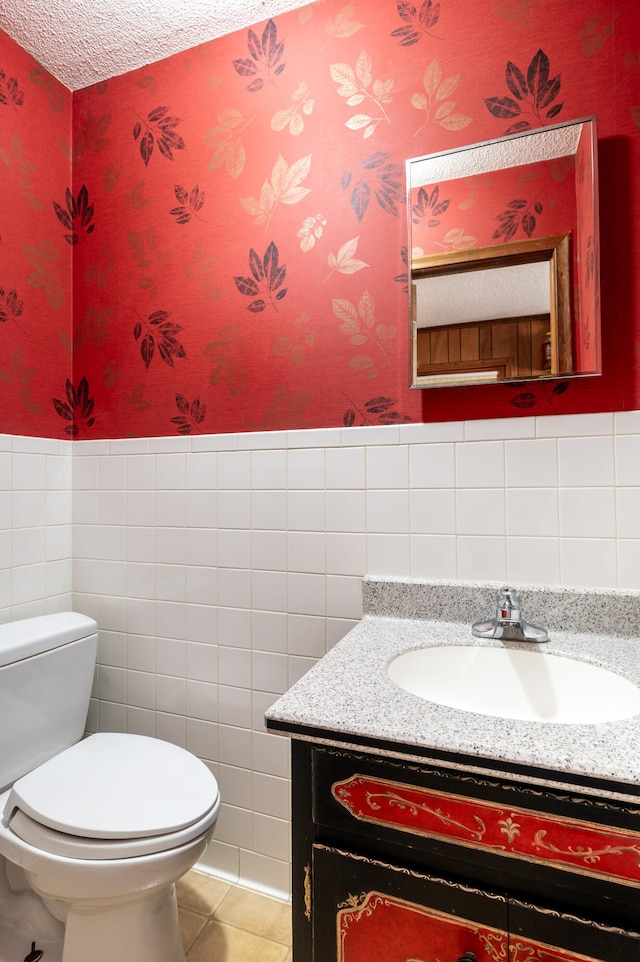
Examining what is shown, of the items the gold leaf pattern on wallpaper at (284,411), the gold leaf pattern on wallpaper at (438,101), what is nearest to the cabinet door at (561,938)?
the gold leaf pattern on wallpaper at (284,411)

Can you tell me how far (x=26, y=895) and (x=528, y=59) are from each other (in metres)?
2.36

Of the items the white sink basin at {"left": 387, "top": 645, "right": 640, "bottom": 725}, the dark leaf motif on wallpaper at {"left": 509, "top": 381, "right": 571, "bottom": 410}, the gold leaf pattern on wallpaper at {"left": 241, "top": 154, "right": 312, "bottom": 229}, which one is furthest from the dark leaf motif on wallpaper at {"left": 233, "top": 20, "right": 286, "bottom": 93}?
the white sink basin at {"left": 387, "top": 645, "right": 640, "bottom": 725}

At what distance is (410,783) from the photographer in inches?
26.9

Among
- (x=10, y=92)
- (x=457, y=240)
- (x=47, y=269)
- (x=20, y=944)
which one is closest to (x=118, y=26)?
(x=10, y=92)

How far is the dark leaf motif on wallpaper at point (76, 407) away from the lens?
5.42ft

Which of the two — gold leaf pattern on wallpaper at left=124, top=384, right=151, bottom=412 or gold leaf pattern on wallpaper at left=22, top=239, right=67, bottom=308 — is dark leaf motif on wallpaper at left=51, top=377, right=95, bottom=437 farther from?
gold leaf pattern on wallpaper at left=22, top=239, right=67, bottom=308

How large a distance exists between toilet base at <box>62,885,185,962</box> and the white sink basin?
2.34 ft

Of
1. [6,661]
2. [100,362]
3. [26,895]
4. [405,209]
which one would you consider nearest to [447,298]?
[405,209]

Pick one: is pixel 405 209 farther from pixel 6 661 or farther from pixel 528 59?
pixel 6 661

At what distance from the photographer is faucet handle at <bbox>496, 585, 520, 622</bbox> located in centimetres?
105

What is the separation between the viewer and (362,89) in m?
1.31

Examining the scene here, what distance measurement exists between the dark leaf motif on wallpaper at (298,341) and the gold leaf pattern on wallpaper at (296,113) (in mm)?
523

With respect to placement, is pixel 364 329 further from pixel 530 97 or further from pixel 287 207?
pixel 530 97

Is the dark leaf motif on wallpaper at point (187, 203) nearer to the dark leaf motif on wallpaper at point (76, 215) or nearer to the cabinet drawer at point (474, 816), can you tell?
the dark leaf motif on wallpaper at point (76, 215)
